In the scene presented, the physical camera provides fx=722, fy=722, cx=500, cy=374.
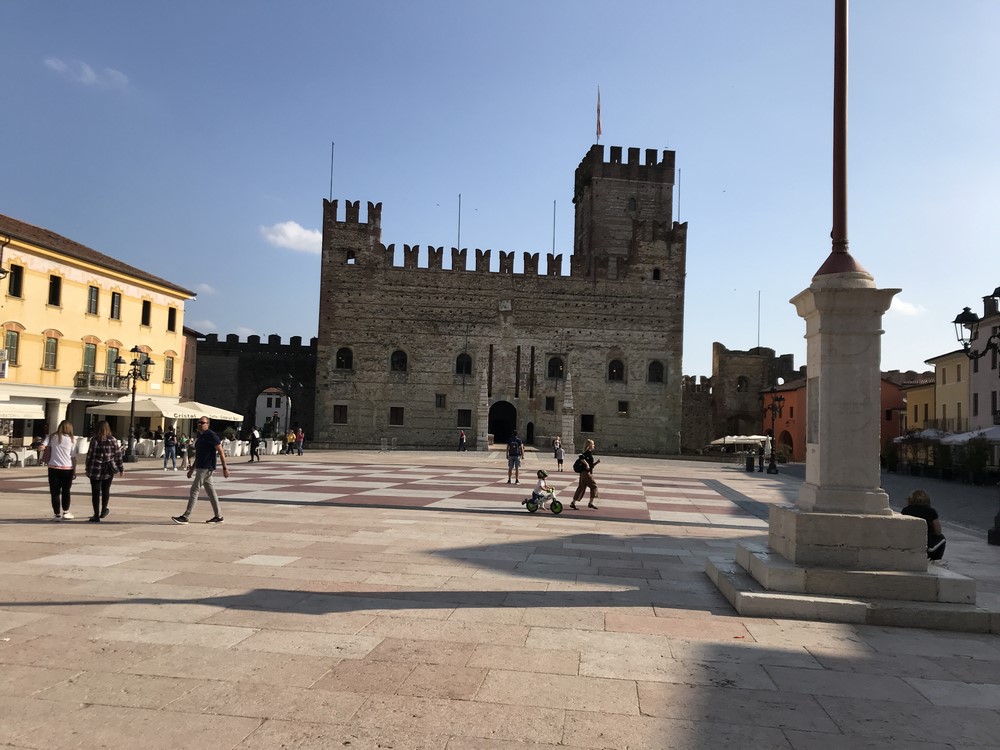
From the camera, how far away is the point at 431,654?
4.50m

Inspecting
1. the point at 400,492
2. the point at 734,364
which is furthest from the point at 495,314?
the point at 400,492

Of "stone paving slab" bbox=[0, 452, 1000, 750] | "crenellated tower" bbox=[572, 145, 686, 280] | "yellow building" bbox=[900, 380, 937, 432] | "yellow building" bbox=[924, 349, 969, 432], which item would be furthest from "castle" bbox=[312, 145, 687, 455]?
"stone paving slab" bbox=[0, 452, 1000, 750]

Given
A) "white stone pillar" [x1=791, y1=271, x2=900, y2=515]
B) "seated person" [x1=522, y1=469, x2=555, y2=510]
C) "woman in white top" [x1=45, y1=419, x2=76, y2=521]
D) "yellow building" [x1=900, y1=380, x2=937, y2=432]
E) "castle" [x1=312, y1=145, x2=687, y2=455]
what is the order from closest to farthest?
"white stone pillar" [x1=791, y1=271, x2=900, y2=515], "woman in white top" [x1=45, y1=419, x2=76, y2=521], "seated person" [x1=522, y1=469, x2=555, y2=510], "castle" [x1=312, y1=145, x2=687, y2=455], "yellow building" [x1=900, y1=380, x2=937, y2=432]

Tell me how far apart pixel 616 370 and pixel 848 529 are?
38.9m

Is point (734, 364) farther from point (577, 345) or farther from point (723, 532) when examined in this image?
point (723, 532)

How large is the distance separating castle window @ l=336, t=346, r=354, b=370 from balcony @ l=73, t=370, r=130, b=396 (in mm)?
14331

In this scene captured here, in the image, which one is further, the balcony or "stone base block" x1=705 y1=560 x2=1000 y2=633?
the balcony

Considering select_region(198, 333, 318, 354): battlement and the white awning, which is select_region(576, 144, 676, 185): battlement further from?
the white awning

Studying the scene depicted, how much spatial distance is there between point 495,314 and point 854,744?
1616 inches

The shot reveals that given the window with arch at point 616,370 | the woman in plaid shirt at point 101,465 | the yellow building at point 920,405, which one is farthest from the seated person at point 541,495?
the yellow building at point 920,405

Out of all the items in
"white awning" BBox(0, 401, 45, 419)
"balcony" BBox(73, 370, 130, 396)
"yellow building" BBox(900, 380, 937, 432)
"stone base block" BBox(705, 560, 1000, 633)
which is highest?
"yellow building" BBox(900, 380, 937, 432)

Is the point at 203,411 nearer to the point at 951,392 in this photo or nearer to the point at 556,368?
the point at 556,368

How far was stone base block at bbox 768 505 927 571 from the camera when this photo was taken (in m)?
6.04

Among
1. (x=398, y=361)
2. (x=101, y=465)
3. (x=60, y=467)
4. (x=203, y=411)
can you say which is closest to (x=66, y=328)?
(x=203, y=411)
